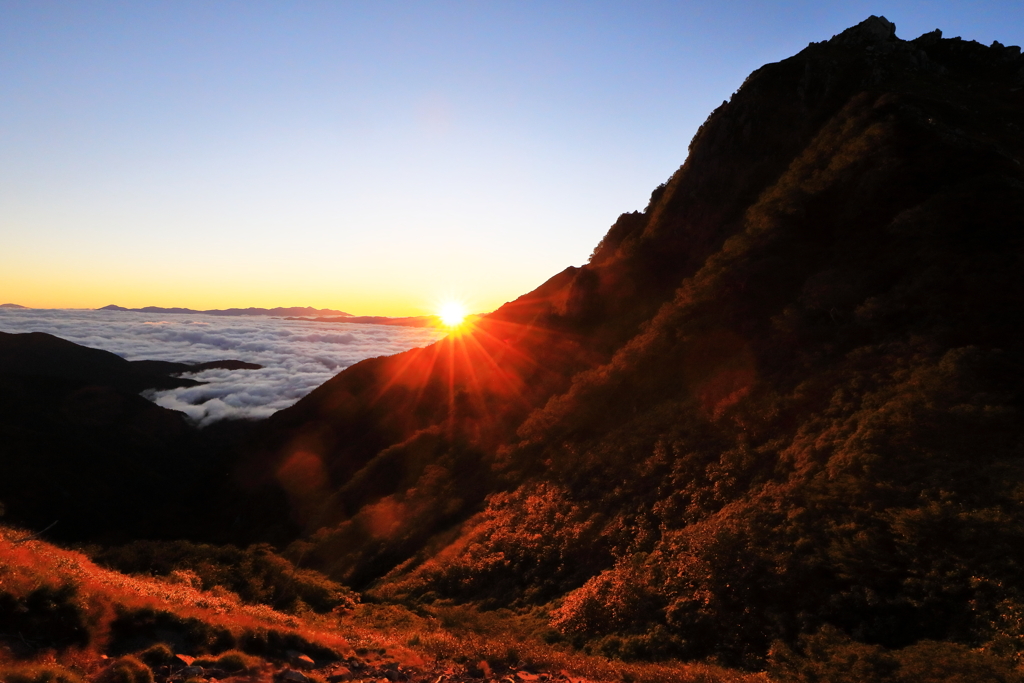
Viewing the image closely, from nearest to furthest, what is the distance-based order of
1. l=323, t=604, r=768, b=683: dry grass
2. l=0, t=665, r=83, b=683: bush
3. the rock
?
l=0, t=665, r=83, b=683: bush
l=323, t=604, r=768, b=683: dry grass
the rock

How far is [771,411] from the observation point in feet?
67.1

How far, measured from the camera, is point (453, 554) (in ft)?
79.9

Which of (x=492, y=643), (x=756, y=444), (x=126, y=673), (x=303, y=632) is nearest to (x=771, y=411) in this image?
(x=756, y=444)

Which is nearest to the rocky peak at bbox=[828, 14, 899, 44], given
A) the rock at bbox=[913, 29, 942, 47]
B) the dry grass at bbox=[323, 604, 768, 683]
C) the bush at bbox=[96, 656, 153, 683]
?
the rock at bbox=[913, 29, 942, 47]

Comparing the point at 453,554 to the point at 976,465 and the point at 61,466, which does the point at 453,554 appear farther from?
the point at 61,466

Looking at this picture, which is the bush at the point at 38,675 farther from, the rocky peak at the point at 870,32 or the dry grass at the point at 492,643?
the rocky peak at the point at 870,32

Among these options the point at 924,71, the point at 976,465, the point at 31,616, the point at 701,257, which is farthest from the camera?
the point at 924,71

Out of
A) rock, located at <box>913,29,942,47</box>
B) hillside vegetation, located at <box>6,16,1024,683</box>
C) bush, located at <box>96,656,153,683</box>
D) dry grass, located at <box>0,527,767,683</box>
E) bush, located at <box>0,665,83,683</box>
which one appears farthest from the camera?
rock, located at <box>913,29,942,47</box>

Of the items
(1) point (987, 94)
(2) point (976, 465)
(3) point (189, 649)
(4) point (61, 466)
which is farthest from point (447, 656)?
(4) point (61, 466)

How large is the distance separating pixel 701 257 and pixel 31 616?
35318 mm

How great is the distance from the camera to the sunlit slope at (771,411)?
13203 millimetres

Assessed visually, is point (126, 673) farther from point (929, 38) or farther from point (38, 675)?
point (929, 38)

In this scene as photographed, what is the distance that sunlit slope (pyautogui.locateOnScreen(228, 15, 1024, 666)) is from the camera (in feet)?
43.3

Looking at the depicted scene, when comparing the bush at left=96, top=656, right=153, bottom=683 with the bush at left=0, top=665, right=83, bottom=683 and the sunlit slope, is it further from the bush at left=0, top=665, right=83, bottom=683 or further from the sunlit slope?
the sunlit slope
